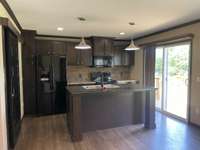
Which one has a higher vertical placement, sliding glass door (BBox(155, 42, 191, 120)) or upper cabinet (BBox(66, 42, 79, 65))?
upper cabinet (BBox(66, 42, 79, 65))

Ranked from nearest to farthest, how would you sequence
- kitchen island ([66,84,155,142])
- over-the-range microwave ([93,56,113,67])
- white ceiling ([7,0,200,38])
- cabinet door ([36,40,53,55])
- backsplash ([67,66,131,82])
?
white ceiling ([7,0,200,38]) → kitchen island ([66,84,155,142]) → cabinet door ([36,40,53,55]) → over-the-range microwave ([93,56,113,67]) → backsplash ([67,66,131,82])

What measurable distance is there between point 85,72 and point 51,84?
1.55 meters

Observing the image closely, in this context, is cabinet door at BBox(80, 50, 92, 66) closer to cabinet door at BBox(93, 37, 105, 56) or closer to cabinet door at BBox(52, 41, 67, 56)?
cabinet door at BBox(93, 37, 105, 56)

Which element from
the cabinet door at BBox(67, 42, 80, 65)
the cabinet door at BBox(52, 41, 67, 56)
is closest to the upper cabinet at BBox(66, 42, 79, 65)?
the cabinet door at BBox(67, 42, 80, 65)

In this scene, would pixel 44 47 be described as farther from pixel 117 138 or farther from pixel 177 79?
pixel 177 79

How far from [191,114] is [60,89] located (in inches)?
141

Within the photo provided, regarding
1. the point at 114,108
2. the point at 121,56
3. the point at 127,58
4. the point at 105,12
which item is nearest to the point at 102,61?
the point at 121,56

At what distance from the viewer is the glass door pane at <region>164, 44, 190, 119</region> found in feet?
13.9

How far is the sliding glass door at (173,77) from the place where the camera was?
426cm

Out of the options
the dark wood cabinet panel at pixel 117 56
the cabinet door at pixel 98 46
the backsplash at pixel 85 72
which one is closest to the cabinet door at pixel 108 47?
the cabinet door at pixel 98 46

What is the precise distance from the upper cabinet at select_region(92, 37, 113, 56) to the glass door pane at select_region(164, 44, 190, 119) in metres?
1.91

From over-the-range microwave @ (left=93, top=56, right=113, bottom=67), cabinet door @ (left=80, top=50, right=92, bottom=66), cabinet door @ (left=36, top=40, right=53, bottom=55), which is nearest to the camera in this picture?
cabinet door @ (left=36, top=40, right=53, bottom=55)

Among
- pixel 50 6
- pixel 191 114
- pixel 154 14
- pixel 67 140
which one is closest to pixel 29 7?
pixel 50 6

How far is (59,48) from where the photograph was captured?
207 inches
